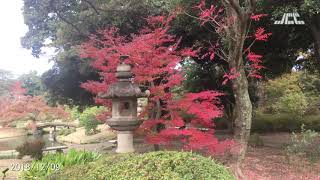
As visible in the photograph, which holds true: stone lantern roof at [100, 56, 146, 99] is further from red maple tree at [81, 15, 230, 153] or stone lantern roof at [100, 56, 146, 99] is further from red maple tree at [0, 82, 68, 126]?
red maple tree at [0, 82, 68, 126]

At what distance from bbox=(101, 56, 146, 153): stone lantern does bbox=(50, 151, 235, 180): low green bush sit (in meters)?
3.68

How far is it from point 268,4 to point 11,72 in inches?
1300

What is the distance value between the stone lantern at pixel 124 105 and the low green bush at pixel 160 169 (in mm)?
3678

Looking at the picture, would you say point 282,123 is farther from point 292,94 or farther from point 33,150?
point 33,150

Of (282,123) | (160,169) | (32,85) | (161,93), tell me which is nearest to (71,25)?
(161,93)

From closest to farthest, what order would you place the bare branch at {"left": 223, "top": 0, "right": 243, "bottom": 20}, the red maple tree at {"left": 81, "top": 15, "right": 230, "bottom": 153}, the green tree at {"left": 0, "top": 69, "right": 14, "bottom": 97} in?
the bare branch at {"left": 223, "top": 0, "right": 243, "bottom": 20}
the red maple tree at {"left": 81, "top": 15, "right": 230, "bottom": 153}
the green tree at {"left": 0, "top": 69, "right": 14, "bottom": 97}

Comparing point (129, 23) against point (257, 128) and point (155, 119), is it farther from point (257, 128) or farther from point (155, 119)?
point (257, 128)

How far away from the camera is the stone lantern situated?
9.29 metres

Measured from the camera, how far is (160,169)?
5086 millimetres

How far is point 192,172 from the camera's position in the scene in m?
5.04

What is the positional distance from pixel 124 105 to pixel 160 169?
459 centimetres

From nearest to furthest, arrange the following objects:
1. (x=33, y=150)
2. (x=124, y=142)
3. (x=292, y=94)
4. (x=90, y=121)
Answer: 1. (x=124, y=142)
2. (x=33, y=150)
3. (x=292, y=94)
4. (x=90, y=121)

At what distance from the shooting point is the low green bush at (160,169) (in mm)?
4977

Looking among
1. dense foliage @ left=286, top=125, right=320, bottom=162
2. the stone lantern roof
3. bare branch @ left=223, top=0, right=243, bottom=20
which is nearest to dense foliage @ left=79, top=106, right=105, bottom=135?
the stone lantern roof
